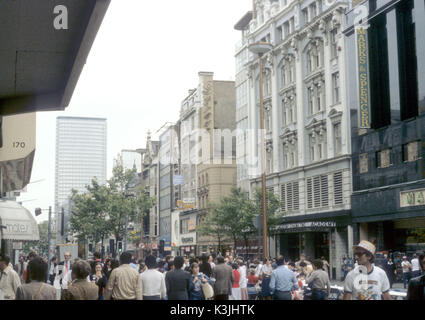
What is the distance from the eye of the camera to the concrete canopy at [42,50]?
735cm

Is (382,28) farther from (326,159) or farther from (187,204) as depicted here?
(187,204)

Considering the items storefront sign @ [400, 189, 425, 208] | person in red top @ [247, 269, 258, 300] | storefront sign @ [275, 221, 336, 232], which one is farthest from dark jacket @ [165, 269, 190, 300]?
storefront sign @ [275, 221, 336, 232]

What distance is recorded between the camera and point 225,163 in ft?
248

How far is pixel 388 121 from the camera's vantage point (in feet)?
131

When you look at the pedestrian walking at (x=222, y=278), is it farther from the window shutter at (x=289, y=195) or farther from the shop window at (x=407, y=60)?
the window shutter at (x=289, y=195)

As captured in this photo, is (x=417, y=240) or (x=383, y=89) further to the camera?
(x=383, y=89)

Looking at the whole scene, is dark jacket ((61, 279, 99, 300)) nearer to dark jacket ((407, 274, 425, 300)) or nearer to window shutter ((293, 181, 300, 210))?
dark jacket ((407, 274, 425, 300))

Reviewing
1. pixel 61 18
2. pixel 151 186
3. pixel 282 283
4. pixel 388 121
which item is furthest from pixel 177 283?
pixel 151 186

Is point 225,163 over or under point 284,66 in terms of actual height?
under

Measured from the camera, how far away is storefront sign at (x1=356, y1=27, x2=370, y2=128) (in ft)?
135

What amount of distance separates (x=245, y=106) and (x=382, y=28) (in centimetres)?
2289

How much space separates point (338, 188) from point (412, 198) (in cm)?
885

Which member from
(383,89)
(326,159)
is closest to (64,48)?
(383,89)

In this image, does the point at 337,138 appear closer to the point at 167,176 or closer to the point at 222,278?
the point at 222,278
